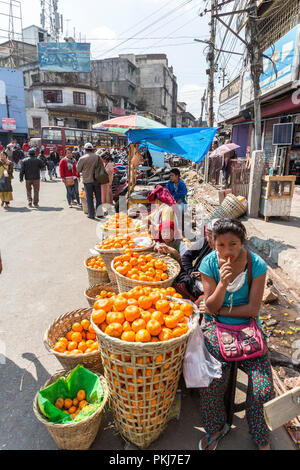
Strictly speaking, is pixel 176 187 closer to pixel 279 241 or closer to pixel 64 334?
pixel 279 241

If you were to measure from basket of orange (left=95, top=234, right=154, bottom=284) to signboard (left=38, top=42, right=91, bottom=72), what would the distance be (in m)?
39.2

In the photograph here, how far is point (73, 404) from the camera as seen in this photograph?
2.22 m

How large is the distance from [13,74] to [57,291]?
38.3 m

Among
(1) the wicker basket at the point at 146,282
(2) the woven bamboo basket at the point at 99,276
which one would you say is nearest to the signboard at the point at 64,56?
(2) the woven bamboo basket at the point at 99,276

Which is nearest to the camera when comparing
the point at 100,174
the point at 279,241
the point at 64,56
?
the point at 279,241

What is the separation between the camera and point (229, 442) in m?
2.12

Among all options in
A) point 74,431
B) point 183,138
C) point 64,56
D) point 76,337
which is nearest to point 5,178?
point 183,138

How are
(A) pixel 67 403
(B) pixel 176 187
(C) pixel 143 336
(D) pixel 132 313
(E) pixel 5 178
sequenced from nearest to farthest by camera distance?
(C) pixel 143 336 → (D) pixel 132 313 → (A) pixel 67 403 → (B) pixel 176 187 → (E) pixel 5 178

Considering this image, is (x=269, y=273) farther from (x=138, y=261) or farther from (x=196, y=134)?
(x=196, y=134)

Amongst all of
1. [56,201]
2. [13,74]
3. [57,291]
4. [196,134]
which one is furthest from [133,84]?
[57,291]

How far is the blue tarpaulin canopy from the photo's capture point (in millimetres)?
6242

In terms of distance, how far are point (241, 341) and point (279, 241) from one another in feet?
14.3

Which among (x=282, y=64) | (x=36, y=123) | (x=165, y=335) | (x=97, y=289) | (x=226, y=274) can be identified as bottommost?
(x=97, y=289)

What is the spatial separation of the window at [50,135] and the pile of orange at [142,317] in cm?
2527
